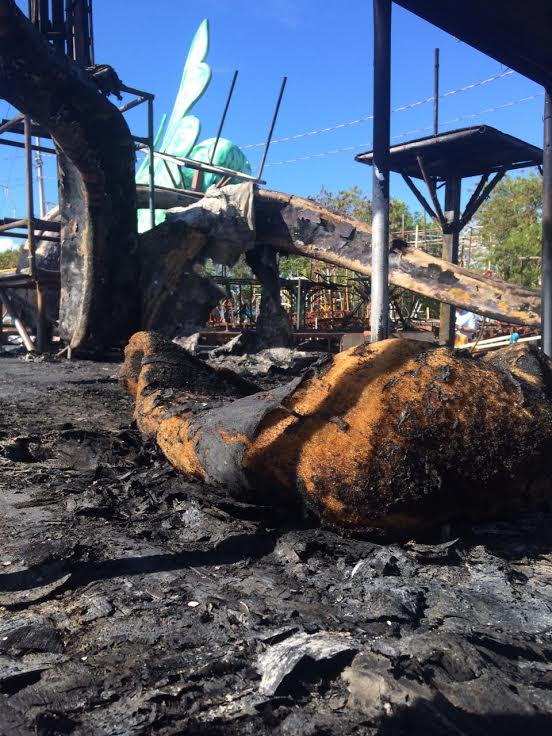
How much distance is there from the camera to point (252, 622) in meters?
1.71

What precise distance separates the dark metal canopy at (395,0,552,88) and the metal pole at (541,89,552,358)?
0.92 ft

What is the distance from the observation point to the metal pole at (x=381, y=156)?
5012 millimetres

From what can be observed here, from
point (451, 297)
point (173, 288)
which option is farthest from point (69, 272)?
point (451, 297)

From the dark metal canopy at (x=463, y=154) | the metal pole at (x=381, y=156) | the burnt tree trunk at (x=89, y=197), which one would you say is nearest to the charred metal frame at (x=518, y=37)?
the metal pole at (x=381, y=156)

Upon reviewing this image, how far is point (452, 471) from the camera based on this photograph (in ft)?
7.16

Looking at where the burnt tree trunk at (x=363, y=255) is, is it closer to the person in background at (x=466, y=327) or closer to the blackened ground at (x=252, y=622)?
the blackened ground at (x=252, y=622)

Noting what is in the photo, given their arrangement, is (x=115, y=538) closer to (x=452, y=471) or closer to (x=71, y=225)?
(x=452, y=471)

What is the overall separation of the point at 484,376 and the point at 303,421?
0.69m

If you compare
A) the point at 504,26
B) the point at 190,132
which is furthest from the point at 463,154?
the point at 190,132

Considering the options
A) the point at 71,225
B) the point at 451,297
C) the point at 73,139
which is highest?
the point at 73,139

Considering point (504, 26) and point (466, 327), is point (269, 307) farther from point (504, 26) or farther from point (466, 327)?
point (466, 327)

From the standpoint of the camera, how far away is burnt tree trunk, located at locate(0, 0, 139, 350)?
7.59 meters

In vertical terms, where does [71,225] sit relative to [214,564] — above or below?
above

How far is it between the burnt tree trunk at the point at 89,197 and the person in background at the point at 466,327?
1115 cm
